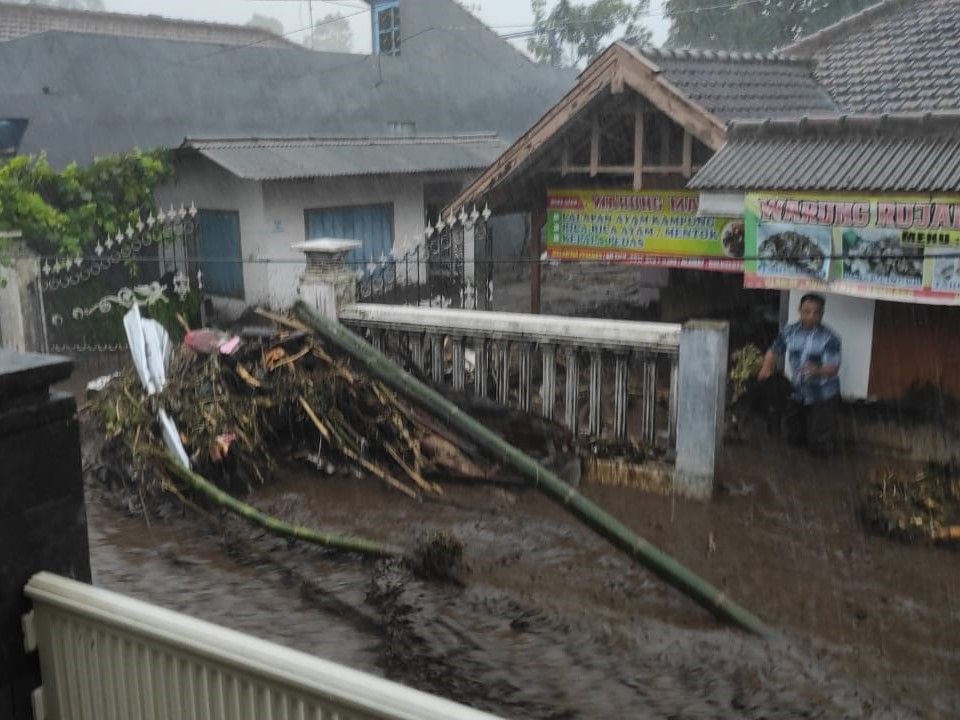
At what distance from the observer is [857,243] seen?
25.4 ft

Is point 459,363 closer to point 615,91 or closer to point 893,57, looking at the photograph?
point 615,91

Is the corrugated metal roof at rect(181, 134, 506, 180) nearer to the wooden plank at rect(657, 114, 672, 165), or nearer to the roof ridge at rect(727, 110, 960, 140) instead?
the wooden plank at rect(657, 114, 672, 165)

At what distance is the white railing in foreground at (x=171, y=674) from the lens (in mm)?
2066

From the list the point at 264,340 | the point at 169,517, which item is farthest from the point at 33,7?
the point at 169,517

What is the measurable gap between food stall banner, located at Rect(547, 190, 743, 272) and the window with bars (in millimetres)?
12025

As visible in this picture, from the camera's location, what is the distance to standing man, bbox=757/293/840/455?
8.16 metres

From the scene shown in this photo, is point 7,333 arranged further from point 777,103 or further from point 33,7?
point 33,7

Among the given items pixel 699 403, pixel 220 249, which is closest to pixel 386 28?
pixel 220 249

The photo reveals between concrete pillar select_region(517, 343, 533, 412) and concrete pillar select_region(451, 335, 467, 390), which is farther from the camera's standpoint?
concrete pillar select_region(451, 335, 467, 390)

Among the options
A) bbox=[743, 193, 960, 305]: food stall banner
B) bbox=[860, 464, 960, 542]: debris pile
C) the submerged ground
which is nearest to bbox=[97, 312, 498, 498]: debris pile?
the submerged ground

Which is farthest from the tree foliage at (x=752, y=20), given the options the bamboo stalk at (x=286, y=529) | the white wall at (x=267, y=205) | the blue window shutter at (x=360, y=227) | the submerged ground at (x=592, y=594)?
the bamboo stalk at (x=286, y=529)

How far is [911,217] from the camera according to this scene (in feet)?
24.1

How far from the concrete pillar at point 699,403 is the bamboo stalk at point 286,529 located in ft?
8.42

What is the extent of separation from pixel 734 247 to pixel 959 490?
3.44m
